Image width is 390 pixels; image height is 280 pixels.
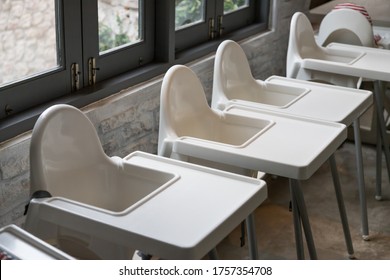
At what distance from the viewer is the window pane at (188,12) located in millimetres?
3297

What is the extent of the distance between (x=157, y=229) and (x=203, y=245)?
12cm

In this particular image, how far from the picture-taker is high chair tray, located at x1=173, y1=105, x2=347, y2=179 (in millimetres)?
2068

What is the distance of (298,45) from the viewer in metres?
3.28

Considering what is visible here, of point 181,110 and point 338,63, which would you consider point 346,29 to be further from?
point 181,110

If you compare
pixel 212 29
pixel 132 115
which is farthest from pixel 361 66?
pixel 132 115

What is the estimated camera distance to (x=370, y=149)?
410 centimetres

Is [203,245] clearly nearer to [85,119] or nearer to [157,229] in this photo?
[157,229]

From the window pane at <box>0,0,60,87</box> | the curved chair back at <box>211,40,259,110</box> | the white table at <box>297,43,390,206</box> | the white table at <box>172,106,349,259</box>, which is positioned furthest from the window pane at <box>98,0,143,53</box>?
the white table at <box>297,43,390,206</box>

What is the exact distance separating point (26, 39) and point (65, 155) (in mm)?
615

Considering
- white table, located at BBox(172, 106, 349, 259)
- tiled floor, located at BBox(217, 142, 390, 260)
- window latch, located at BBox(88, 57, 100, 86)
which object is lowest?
tiled floor, located at BBox(217, 142, 390, 260)

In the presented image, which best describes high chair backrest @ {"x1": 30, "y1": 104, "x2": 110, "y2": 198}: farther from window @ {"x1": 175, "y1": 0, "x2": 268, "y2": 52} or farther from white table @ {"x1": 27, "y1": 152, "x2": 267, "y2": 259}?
window @ {"x1": 175, "y1": 0, "x2": 268, "y2": 52}

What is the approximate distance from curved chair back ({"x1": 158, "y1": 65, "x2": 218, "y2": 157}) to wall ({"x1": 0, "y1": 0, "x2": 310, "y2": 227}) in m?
0.35

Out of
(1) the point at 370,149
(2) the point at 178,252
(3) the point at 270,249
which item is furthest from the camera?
(1) the point at 370,149

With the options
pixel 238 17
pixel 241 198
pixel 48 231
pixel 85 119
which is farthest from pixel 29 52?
pixel 238 17
